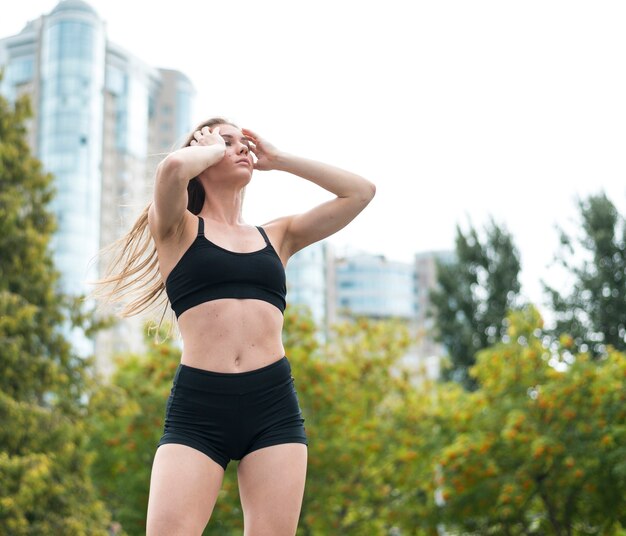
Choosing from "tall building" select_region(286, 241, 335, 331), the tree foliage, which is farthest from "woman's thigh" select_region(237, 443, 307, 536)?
"tall building" select_region(286, 241, 335, 331)

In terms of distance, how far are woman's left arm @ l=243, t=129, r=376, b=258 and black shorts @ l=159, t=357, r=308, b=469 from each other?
708mm

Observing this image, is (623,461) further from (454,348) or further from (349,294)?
(349,294)

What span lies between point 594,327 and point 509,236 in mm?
7324

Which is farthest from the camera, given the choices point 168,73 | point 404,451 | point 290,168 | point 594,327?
point 168,73

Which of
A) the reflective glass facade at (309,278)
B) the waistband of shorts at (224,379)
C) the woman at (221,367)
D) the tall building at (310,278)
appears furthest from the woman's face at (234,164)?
the reflective glass facade at (309,278)

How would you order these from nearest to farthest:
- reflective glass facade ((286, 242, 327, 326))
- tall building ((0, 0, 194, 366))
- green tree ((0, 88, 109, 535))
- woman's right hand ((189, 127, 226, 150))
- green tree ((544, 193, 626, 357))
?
woman's right hand ((189, 127, 226, 150)) < green tree ((0, 88, 109, 535)) < green tree ((544, 193, 626, 357)) < tall building ((0, 0, 194, 366)) < reflective glass facade ((286, 242, 327, 326))

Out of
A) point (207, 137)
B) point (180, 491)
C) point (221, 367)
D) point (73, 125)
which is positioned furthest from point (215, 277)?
point (73, 125)

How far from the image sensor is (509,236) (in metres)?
31.6

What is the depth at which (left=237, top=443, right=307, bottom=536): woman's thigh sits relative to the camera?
3068mm

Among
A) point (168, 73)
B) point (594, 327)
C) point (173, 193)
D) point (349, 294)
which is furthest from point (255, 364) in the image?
point (349, 294)

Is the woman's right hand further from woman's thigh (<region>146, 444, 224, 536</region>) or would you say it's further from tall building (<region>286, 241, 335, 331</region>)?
tall building (<region>286, 241, 335, 331</region>)

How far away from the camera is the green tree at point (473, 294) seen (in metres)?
30.8

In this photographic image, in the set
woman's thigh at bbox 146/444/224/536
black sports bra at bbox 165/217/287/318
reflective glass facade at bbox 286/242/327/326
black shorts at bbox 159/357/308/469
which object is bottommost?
woman's thigh at bbox 146/444/224/536

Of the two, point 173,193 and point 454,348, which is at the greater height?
point 454,348
